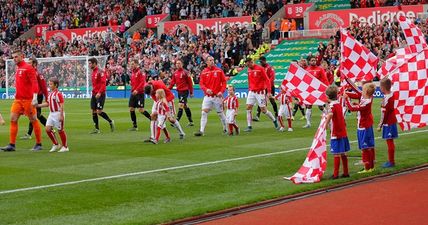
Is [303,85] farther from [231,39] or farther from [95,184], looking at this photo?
[231,39]

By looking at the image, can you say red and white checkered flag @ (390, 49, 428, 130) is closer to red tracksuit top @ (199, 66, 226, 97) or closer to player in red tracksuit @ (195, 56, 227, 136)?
player in red tracksuit @ (195, 56, 227, 136)

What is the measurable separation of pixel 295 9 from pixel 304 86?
37.3 meters

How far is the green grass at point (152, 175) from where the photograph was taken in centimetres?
922

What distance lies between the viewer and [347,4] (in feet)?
155

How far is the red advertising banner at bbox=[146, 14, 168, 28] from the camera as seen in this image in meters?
55.4

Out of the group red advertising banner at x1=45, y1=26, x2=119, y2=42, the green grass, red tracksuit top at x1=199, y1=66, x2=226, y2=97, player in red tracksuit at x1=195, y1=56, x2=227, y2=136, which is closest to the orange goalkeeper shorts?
the green grass

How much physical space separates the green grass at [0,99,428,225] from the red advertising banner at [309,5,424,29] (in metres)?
25.1

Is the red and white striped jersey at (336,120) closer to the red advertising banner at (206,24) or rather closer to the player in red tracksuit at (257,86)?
the player in red tracksuit at (257,86)

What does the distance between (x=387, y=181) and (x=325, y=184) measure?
3.47 feet

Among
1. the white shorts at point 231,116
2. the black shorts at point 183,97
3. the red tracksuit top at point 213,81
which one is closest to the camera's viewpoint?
the white shorts at point 231,116

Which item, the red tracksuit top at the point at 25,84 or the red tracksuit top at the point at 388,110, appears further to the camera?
the red tracksuit top at the point at 25,84

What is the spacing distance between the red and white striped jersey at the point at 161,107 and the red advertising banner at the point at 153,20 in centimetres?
3829

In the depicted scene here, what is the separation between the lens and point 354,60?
1277cm

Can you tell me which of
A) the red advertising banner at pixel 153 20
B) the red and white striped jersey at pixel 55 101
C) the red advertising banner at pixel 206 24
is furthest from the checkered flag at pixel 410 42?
the red advertising banner at pixel 153 20
